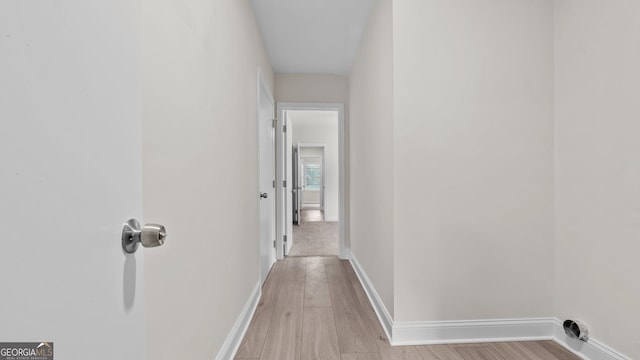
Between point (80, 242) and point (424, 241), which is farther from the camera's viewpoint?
point (424, 241)

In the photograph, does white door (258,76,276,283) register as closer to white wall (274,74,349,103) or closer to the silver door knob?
white wall (274,74,349,103)

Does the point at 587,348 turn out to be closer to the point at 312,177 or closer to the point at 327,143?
the point at 327,143

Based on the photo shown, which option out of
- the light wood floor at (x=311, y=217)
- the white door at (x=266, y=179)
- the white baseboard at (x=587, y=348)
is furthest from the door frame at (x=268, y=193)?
the light wood floor at (x=311, y=217)

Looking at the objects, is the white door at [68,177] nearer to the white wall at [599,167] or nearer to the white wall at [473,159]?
the white wall at [473,159]

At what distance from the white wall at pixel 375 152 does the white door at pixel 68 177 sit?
1524 mm

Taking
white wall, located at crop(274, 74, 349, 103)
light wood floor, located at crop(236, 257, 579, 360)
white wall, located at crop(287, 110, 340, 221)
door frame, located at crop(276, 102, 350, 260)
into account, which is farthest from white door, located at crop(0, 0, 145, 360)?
white wall, located at crop(287, 110, 340, 221)

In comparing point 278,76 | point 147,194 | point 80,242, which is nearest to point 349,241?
point 278,76

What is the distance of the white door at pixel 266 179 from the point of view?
271cm

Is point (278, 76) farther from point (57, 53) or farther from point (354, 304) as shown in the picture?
point (57, 53)

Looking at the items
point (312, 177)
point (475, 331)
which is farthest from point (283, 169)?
point (312, 177)

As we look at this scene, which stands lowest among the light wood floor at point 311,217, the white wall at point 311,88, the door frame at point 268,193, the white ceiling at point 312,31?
the light wood floor at point 311,217

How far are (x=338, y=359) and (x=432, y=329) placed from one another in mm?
616

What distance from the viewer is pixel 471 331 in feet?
5.92

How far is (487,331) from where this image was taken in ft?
5.94
